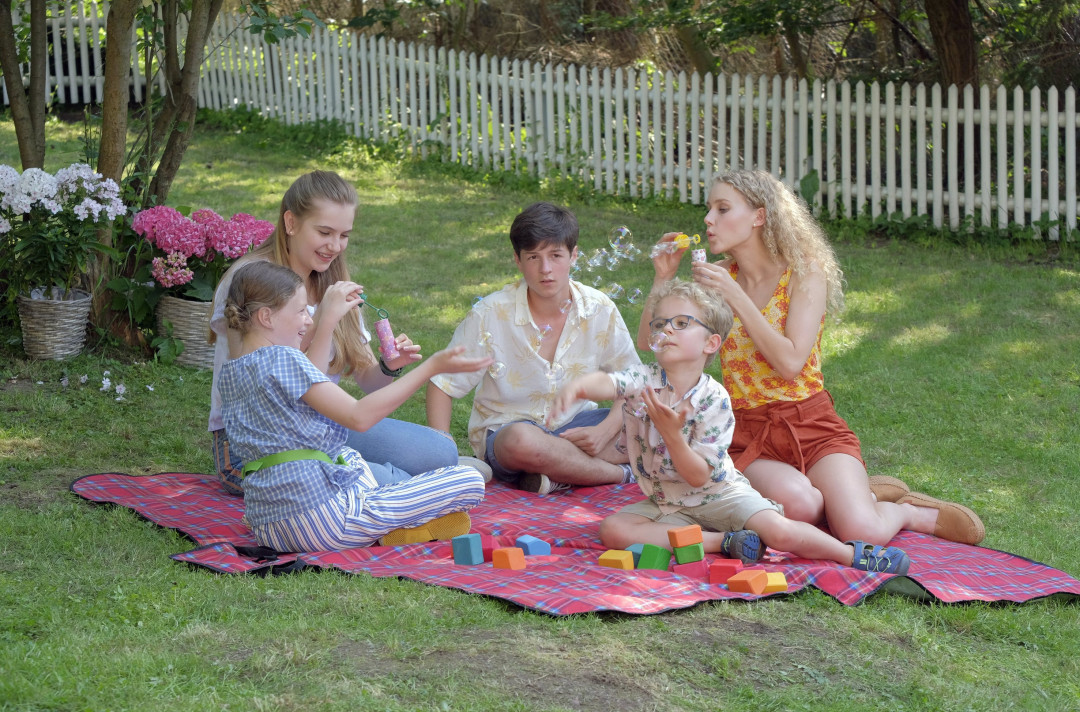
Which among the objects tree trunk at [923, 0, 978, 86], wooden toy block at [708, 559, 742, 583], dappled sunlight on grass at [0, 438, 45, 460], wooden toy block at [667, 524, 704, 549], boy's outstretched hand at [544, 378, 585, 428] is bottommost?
wooden toy block at [708, 559, 742, 583]

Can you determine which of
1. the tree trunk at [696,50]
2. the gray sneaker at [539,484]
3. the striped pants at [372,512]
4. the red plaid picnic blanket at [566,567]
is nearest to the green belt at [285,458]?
the striped pants at [372,512]

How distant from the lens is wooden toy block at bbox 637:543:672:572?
3734 mm

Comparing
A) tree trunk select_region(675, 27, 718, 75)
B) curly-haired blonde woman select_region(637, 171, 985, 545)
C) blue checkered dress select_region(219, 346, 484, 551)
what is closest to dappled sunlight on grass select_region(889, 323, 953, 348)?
curly-haired blonde woman select_region(637, 171, 985, 545)

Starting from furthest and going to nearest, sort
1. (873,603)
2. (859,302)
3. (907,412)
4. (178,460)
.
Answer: (859,302)
(907,412)
(178,460)
(873,603)

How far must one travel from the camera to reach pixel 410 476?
439cm

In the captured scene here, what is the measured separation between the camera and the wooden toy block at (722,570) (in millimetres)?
3604

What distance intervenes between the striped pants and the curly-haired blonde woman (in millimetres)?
981

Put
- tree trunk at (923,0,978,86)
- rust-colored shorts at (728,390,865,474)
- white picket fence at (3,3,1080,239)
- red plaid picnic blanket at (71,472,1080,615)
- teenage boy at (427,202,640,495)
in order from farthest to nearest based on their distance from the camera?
tree trunk at (923,0,978,86)
white picket fence at (3,3,1080,239)
teenage boy at (427,202,640,495)
rust-colored shorts at (728,390,865,474)
red plaid picnic blanket at (71,472,1080,615)

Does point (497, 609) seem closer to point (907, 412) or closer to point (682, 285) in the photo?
point (682, 285)

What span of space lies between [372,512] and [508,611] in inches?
27.8

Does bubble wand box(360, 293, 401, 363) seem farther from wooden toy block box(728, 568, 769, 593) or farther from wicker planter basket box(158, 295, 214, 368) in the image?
wicker planter basket box(158, 295, 214, 368)

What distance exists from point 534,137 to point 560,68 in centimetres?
72

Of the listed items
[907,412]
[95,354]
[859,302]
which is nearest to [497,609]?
[907,412]

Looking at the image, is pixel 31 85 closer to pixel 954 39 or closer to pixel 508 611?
pixel 508 611
